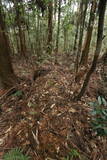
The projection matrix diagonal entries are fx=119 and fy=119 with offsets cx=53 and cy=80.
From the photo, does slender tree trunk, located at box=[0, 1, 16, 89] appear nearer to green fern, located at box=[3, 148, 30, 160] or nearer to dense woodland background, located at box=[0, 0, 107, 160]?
dense woodland background, located at box=[0, 0, 107, 160]

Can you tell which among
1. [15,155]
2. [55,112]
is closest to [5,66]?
[55,112]

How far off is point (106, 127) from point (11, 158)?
132 centimetres

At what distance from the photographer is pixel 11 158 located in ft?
4.62

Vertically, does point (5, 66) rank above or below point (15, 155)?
above

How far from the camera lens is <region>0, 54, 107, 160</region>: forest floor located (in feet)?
5.08

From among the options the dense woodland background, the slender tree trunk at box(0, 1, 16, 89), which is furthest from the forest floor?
the slender tree trunk at box(0, 1, 16, 89)

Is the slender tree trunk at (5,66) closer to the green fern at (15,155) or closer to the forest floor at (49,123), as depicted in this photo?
the forest floor at (49,123)

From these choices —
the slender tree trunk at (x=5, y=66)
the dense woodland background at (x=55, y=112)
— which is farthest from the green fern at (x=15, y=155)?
the slender tree trunk at (x=5, y=66)

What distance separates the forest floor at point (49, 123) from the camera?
5.08 ft

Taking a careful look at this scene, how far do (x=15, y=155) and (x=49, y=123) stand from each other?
24.1 inches

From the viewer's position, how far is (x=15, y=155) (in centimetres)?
144

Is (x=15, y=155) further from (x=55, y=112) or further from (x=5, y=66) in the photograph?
(x=5, y=66)

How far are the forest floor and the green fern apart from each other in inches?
2.7

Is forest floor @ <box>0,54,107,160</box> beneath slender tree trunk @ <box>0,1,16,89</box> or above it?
beneath
